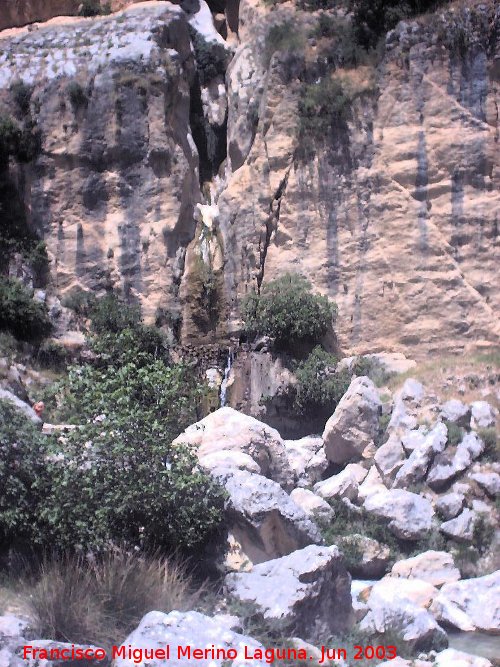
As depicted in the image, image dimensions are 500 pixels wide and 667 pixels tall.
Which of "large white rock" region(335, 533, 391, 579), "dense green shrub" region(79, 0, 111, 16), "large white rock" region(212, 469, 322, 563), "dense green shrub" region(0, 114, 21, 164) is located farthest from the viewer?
"dense green shrub" region(79, 0, 111, 16)

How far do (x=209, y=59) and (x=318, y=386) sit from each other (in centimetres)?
1256

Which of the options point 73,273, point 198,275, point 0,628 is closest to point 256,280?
point 198,275

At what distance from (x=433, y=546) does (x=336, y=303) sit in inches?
329

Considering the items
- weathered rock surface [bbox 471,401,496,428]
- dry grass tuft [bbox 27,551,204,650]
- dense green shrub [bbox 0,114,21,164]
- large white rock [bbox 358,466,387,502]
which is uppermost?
dense green shrub [bbox 0,114,21,164]

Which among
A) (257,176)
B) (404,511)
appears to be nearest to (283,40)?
(257,176)

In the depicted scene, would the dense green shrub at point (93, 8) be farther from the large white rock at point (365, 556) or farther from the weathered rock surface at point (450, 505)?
the large white rock at point (365, 556)

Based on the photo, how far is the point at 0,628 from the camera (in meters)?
6.88

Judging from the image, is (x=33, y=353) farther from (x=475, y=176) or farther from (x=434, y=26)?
(x=434, y=26)

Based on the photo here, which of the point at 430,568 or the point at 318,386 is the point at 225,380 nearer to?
the point at 318,386

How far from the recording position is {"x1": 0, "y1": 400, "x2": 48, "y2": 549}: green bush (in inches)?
338

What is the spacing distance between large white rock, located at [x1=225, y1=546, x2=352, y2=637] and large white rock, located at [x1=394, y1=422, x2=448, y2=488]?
13.9 ft

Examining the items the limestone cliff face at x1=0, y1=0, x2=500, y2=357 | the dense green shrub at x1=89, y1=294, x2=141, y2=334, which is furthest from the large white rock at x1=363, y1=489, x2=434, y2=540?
the dense green shrub at x1=89, y1=294, x2=141, y2=334

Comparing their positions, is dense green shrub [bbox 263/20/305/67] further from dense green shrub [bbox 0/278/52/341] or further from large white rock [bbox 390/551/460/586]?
large white rock [bbox 390/551/460/586]

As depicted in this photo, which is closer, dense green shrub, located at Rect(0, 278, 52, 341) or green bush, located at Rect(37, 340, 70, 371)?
green bush, located at Rect(37, 340, 70, 371)
